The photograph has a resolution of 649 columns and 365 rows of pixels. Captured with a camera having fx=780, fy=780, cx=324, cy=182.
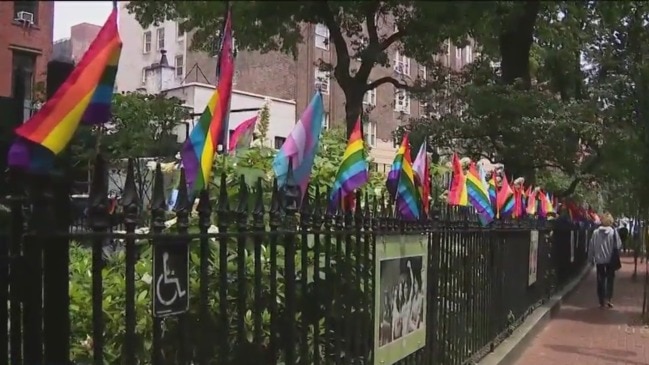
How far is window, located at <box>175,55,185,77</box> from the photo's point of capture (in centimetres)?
1839

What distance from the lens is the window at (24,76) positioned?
2781 mm

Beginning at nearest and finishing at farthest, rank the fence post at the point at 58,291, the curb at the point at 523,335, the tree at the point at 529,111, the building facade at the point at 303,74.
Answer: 1. the fence post at the point at 58,291
2. the curb at the point at 523,335
3. the tree at the point at 529,111
4. the building facade at the point at 303,74

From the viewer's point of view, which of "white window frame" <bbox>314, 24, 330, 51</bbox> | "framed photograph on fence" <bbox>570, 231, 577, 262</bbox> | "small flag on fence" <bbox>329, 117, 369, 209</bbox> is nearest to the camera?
"white window frame" <bbox>314, 24, 330, 51</bbox>

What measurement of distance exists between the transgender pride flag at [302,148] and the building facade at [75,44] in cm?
158

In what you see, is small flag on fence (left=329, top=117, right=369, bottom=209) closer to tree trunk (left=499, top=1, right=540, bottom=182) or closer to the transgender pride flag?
the transgender pride flag

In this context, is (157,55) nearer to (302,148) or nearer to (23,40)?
(302,148)

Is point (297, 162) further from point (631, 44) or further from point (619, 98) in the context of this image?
point (631, 44)

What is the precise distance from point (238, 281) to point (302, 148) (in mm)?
882

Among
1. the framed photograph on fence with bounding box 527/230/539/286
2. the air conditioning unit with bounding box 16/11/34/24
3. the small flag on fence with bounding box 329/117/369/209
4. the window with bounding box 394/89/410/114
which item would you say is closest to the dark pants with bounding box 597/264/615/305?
the framed photograph on fence with bounding box 527/230/539/286

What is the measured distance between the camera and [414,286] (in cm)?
570

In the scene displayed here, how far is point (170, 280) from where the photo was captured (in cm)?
305

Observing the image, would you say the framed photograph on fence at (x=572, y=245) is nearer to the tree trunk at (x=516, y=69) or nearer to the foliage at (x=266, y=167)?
the tree trunk at (x=516, y=69)

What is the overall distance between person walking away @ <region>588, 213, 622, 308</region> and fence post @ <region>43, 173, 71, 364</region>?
14762 millimetres

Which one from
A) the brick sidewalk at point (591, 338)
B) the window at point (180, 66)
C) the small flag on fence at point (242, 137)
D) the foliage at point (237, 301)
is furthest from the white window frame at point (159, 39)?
the foliage at point (237, 301)
